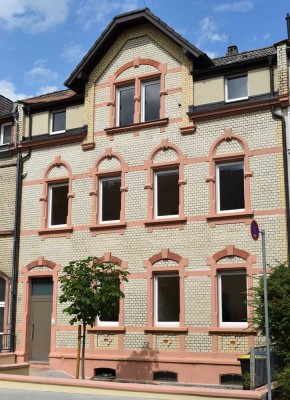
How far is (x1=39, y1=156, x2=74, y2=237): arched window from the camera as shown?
20.5 m

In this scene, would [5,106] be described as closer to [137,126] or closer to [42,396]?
[137,126]

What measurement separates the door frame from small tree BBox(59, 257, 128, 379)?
3162mm

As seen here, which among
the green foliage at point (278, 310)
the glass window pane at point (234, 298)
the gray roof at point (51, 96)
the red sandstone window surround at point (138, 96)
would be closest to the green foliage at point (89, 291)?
the glass window pane at point (234, 298)

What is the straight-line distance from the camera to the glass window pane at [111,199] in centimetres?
1961

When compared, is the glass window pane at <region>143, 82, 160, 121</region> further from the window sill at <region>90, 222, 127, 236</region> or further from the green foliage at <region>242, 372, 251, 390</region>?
the green foliage at <region>242, 372, 251, 390</region>

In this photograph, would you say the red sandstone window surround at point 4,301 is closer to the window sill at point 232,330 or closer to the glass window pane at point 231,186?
the window sill at point 232,330

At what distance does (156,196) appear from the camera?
19.0 metres

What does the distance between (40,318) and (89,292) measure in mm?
4834

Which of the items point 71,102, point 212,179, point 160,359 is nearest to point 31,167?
point 71,102

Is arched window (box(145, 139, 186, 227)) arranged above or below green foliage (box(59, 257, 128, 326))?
above

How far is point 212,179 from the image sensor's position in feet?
58.8

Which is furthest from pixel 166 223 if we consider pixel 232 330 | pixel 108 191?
pixel 232 330

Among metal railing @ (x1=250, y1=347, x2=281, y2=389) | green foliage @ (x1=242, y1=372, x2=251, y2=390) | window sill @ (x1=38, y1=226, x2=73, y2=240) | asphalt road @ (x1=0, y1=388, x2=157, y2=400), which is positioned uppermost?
window sill @ (x1=38, y1=226, x2=73, y2=240)

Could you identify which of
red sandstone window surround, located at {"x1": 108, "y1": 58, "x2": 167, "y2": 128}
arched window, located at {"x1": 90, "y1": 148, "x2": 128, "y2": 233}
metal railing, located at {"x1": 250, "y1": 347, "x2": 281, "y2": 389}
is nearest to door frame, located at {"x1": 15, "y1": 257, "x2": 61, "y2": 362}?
arched window, located at {"x1": 90, "y1": 148, "x2": 128, "y2": 233}
